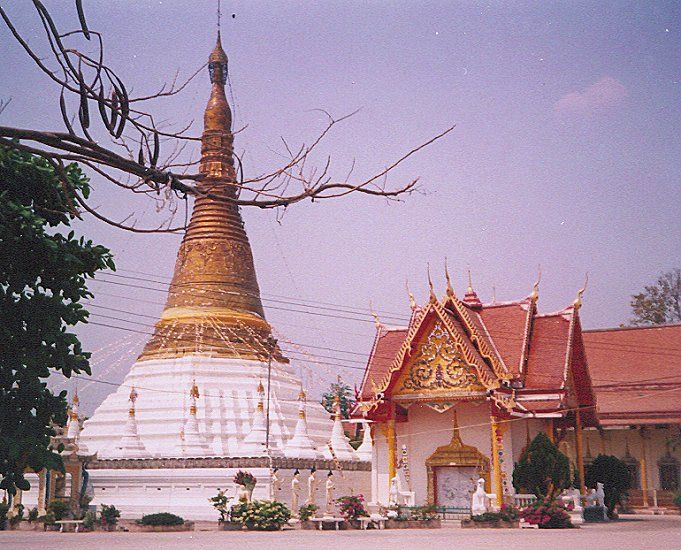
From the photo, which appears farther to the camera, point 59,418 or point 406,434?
point 406,434

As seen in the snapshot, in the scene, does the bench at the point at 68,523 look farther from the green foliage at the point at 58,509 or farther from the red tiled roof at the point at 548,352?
the red tiled roof at the point at 548,352

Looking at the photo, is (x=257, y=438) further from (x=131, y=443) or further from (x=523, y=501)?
(x=523, y=501)

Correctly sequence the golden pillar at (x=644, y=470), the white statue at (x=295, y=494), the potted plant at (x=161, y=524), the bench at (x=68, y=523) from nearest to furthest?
the potted plant at (x=161, y=524), the bench at (x=68, y=523), the white statue at (x=295, y=494), the golden pillar at (x=644, y=470)

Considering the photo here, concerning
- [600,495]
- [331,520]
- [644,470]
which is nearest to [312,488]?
[331,520]

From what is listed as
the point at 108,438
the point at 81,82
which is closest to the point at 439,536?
the point at 81,82

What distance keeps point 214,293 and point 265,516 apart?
12.8 metres

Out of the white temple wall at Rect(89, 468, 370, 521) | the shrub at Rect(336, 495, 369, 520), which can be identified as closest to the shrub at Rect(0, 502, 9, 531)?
the white temple wall at Rect(89, 468, 370, 521)

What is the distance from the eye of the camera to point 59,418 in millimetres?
8508

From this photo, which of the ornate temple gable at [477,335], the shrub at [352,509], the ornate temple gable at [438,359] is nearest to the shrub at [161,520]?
the shrub at [352,509]

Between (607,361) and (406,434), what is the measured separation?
12.8 metres

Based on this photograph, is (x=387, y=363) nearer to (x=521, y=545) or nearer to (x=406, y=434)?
(x=406, y=434)

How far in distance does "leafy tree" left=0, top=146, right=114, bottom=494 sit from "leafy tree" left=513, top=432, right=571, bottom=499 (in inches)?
578

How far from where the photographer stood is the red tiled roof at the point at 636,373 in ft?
95.3

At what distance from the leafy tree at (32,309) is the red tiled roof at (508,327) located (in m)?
15.9
